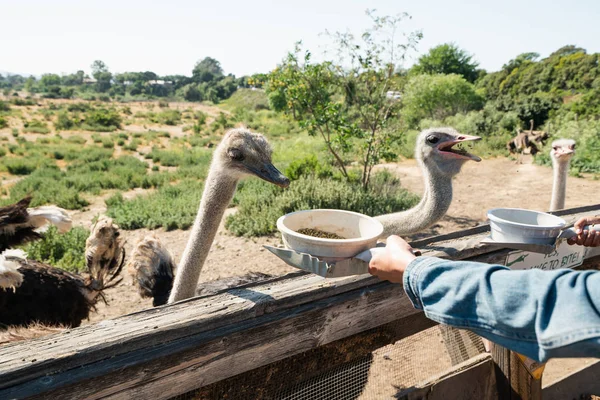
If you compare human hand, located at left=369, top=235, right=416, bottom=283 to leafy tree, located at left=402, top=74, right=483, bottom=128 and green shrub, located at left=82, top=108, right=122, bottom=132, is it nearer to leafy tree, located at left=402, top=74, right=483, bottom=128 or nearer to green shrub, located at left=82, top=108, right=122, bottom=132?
leafy tree, located at left=402, top=74, right=483, bottom=128

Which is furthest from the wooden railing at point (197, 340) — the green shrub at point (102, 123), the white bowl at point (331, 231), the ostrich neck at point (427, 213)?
the green shrub at point (102, 123)

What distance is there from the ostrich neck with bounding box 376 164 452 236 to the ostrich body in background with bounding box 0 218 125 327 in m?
1.86

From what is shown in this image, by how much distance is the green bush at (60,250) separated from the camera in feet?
16.0

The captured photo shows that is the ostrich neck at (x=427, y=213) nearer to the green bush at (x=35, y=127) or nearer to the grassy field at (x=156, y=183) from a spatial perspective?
the grassy field at (x=156, y=183)

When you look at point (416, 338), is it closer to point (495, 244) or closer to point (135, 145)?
point (495, 244)

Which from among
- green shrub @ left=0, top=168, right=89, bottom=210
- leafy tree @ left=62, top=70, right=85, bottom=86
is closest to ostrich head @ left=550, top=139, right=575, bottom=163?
green shrub @ left=0, top=168, right=89, bottom=210

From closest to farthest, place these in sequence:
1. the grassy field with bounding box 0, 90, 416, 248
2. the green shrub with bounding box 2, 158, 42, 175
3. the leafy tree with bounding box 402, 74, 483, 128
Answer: the grassy field with bounding box 0, 90, 416, 248 → the green shrub with bounding box 2, 158, 42, 175 → the leafy tree with bounding box 402, 74, 483, 128

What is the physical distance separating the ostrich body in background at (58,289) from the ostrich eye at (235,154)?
3.84 feet

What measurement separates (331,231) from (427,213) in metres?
1.10

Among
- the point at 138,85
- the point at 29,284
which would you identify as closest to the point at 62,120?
the point at 29,284

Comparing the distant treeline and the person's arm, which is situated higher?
the distant treeline

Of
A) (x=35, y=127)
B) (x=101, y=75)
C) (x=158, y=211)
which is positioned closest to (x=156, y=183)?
(x=158, y=211)

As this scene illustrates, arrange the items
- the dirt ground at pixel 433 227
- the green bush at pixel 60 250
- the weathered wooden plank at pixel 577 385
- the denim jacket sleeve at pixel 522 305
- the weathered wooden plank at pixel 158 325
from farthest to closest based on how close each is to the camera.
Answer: the green bush at pixel 60 250 < the dirt ground at pixel 433 227 < the weathered wooden plank at pixel 577 385 < the weathered wooden plank at pixel 158 325 < the denim jacket sleeve at pixel 522 305

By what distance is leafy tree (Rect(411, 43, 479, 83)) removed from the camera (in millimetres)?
35938
